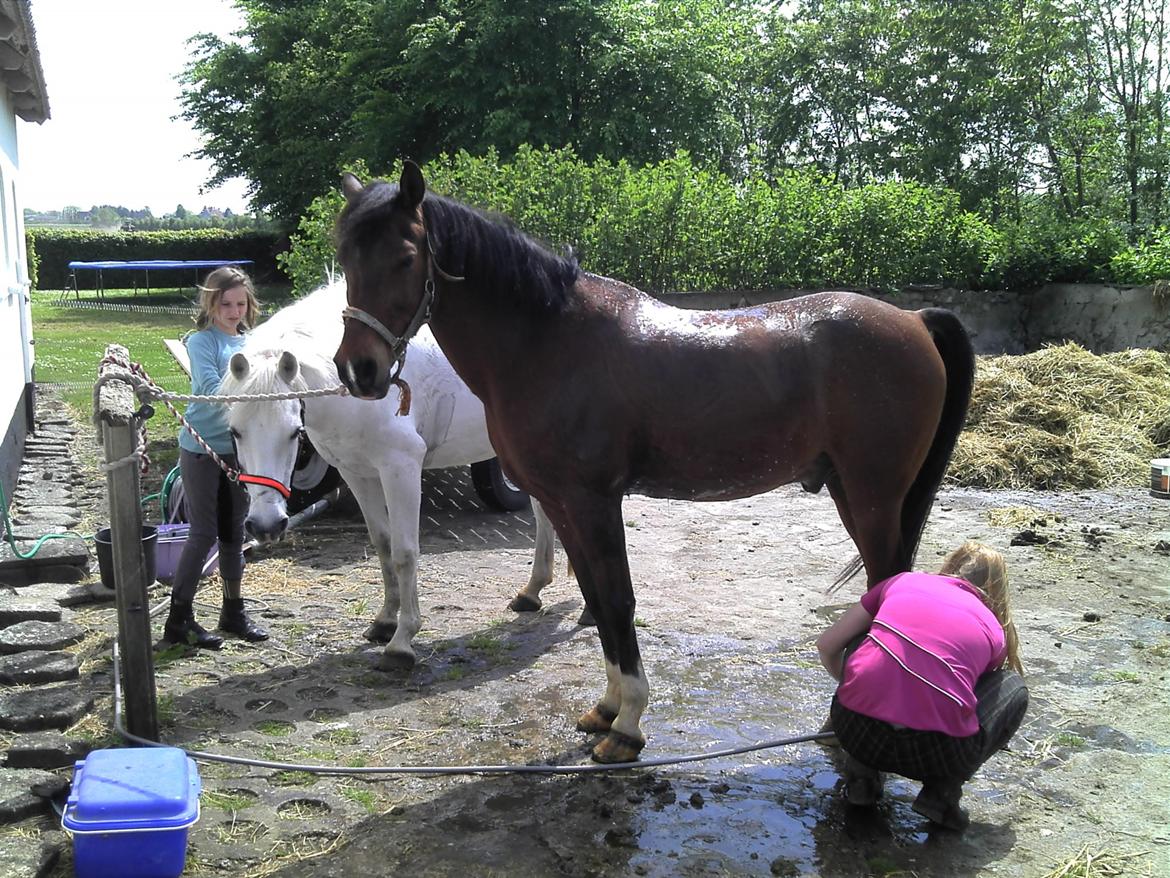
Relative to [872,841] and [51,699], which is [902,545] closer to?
[872,841]

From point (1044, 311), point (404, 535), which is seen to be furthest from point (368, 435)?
point (1044, 311)

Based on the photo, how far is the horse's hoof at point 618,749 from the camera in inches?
127

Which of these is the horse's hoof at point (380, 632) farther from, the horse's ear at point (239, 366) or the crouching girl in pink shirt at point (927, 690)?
the crouching girl in pink shirt at point (927, 690)

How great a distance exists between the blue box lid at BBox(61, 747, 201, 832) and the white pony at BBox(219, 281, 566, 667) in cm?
121

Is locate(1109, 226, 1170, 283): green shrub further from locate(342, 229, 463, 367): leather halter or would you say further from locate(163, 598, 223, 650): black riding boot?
locate(163, 598, 223, 650): black riding boot

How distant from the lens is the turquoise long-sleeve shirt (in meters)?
4.19

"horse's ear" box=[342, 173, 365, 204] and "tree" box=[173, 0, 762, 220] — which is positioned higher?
"tree" box=[173, 0, 762, 220]

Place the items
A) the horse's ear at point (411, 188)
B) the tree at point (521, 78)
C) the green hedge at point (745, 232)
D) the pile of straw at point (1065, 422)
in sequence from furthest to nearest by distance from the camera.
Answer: the tree at point (521, 78) → the green hedge at point (745, 232) → the pile of straw at point (1065, 422) → the horse's ear at point (411, 188)

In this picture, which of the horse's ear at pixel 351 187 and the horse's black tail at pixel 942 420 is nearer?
the horse's ear at pixel 351 187

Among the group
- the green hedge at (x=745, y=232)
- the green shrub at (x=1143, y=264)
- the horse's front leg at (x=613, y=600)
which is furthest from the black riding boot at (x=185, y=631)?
the green shrub at (x=1143, y=264)

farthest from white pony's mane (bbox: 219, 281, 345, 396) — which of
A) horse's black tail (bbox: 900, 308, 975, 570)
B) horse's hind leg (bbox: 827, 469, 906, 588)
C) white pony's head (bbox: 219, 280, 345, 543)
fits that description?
horse's black tail (bbox: 900, 308, 975, 570)

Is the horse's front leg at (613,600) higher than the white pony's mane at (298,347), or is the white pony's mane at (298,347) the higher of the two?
the white pony's mane at (298,347)

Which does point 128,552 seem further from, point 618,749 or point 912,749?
point 912,749

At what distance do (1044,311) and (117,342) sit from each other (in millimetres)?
16689
